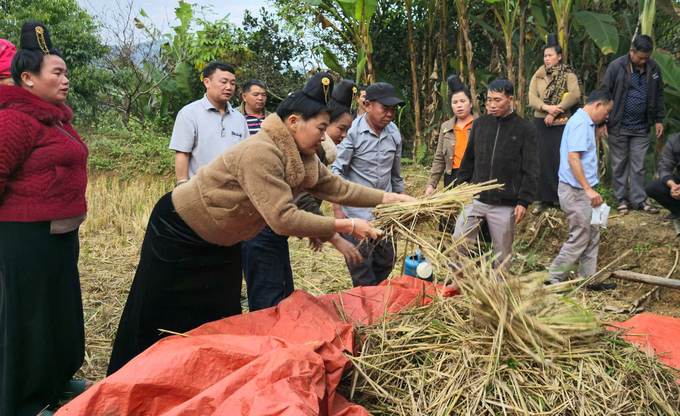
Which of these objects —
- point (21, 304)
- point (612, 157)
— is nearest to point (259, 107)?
point (21, 304)

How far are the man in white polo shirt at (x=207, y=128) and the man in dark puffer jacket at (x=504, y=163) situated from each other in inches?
76.8

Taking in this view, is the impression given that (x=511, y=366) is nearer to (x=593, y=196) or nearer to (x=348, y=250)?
(x=348, y=250)

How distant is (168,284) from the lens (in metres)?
2.31

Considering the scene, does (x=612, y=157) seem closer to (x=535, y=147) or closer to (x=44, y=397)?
(x=535, y=147)

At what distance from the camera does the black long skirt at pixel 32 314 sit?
2354mm

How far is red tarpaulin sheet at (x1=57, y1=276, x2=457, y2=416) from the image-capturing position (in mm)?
1387

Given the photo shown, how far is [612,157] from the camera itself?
5715 millimetres

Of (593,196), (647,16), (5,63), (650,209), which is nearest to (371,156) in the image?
(593,196)

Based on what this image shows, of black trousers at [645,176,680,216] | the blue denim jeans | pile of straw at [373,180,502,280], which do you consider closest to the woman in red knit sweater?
the blue denim jeans

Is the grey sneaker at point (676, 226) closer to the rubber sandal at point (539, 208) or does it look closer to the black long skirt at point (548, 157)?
the black long skirt at point (548, 157)

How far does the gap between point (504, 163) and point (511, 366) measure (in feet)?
8.27

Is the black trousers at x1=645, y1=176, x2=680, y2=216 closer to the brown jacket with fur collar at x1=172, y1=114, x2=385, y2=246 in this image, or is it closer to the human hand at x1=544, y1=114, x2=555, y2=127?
the human hand at x1=544, y1=114, x2=555, y2=127

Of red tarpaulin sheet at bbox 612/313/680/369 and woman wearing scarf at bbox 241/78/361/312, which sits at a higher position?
woman wearing scarf at bbox 241/78/361/312

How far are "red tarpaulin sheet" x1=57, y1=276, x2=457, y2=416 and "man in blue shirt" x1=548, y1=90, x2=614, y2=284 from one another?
10.0 ft
